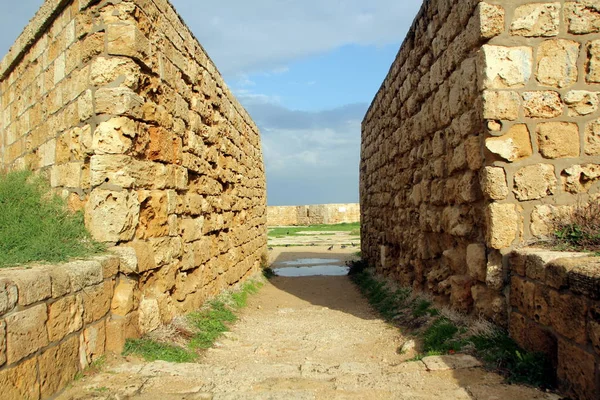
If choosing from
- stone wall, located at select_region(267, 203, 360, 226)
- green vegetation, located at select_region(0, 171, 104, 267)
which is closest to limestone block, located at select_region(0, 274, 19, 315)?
green vegetation, located at select_region(0, 171, 104, 267)

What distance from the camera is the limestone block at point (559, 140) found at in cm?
376

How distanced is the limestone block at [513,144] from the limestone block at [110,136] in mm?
3014

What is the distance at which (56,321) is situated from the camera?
292 cm

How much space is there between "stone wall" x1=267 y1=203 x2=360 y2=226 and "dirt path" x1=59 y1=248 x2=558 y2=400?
72.3 feet

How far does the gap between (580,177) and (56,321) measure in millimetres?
3930

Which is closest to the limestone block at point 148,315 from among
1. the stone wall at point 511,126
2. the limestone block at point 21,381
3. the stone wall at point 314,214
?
the limestone block at point 21,381

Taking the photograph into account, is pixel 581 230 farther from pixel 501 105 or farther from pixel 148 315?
pixel 148 315

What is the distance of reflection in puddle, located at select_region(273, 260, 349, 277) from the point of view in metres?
11.2

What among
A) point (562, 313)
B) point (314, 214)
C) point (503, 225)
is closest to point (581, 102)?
point (503, 225)

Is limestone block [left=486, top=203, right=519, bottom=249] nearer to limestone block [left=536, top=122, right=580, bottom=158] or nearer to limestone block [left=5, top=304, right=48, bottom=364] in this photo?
limestone block [left=536, top=122, right=580, bottom=158]

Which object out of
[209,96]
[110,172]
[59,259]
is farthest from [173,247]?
[209,96]

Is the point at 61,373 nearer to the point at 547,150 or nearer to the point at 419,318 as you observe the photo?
the point at 419,318

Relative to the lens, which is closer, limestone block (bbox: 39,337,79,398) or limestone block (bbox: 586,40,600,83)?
limestone block (bbox: 39,337,79,398)

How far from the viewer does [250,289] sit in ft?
27.0
